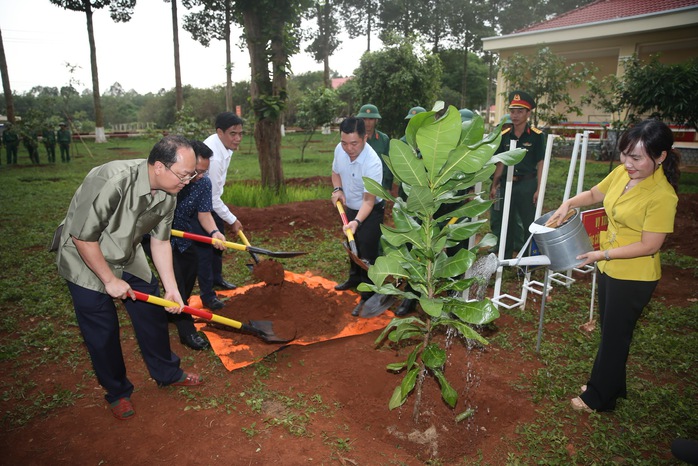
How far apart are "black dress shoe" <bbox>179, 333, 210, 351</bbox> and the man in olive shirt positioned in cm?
70

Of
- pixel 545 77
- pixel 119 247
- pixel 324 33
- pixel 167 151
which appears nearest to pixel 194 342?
pixel 119 247

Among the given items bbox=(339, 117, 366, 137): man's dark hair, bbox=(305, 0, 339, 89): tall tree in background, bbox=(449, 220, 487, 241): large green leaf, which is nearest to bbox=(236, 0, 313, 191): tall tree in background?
bbox=(339, 117, 366, 137): man's dark hair

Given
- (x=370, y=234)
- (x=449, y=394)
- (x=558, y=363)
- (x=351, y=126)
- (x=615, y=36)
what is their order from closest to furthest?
(x=449, y=394) < (x=558, y=363) < (x=351, y=126) < (x=370, y=234) < (x=615, y=36)

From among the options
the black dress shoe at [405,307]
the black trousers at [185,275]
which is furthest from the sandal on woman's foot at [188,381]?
the black dress shoe at [405,307]

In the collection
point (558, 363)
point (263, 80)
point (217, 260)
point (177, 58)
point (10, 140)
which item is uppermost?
point (177, 58)

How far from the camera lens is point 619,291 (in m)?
2.52

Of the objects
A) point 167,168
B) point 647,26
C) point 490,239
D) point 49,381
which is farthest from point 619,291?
point 647,26

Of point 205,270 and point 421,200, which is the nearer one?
point 421,200

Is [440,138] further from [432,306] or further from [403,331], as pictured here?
[403,331]

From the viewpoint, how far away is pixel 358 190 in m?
4.34

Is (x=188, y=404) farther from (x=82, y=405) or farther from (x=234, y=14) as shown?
(x=234, y=14)

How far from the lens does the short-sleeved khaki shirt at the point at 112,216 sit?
7.59 feet

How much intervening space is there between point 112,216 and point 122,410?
130 centimetres

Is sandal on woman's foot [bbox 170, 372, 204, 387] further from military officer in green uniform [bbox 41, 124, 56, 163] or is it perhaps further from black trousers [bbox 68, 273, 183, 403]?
military officer in green uniform [bbox 41, 124, 56, 163]
